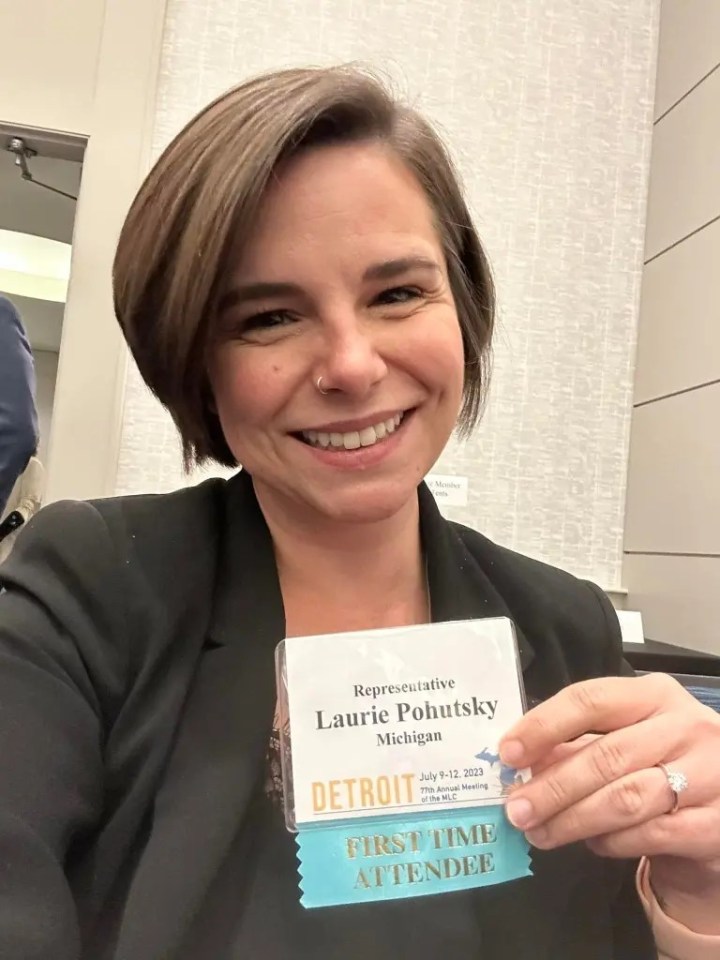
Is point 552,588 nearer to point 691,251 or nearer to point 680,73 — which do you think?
point 691,251

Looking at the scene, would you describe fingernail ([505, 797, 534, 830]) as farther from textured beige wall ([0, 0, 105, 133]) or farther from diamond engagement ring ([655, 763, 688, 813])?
textured beige wall ([0, 0, 105, 133])

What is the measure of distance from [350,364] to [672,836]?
15.2 inches

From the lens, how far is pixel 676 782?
19.8 inches

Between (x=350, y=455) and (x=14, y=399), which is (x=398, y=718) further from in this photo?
(x=14, y=399)

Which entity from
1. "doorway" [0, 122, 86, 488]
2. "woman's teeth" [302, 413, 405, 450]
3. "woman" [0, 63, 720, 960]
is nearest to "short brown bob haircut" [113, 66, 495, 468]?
"woman" [0, 63, 720, 960]

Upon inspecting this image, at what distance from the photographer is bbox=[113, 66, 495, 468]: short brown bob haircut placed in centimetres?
62

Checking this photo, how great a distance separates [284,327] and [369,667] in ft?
0.95

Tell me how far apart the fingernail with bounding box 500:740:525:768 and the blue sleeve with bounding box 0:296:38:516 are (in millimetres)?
762

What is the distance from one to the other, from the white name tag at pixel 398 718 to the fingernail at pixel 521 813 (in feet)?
0.04

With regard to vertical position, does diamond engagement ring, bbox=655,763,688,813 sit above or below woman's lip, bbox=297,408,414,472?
below

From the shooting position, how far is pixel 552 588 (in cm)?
76

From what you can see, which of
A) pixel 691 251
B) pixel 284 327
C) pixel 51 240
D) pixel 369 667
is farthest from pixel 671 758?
pixel 51 240

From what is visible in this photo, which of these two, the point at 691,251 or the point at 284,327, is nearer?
the point at 284,327

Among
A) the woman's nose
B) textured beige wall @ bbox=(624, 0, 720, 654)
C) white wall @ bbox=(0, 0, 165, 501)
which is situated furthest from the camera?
white wall @ bbox=(0, 0, 165, 501)
